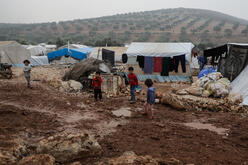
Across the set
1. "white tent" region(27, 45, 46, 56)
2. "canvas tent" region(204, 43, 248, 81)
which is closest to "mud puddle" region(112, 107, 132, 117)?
"canvas tent" region(204, 43, 248, 81)

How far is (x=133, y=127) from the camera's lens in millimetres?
4859

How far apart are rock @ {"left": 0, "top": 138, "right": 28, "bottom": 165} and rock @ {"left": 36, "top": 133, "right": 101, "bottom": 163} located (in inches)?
12.1

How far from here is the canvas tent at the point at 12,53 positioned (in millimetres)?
18109

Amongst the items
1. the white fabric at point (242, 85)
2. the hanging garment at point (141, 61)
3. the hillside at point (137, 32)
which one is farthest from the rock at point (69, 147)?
the hillside at point (137, 32)

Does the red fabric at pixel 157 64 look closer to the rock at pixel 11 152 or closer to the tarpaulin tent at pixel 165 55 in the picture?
the tarpaulin tent at pixel 165 55

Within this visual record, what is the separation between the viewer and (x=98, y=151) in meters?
3.31

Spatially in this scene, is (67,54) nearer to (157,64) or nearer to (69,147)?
(157,64)

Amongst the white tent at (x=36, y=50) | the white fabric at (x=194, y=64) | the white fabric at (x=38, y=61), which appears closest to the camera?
the white fabric at (x=194, y=64)

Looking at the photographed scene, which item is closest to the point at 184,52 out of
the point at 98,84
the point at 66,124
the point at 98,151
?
the point at 98,84

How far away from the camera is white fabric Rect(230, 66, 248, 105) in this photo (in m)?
7.54

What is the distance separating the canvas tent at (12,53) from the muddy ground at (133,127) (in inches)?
500

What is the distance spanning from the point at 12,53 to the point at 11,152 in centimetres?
1877

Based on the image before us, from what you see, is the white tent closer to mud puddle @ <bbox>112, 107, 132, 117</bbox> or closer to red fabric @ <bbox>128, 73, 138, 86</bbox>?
red fabric @ <bbox>128, 73, 138, 86</bbox>

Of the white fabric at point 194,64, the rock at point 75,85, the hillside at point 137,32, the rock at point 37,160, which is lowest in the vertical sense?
the rock at point 75,85
